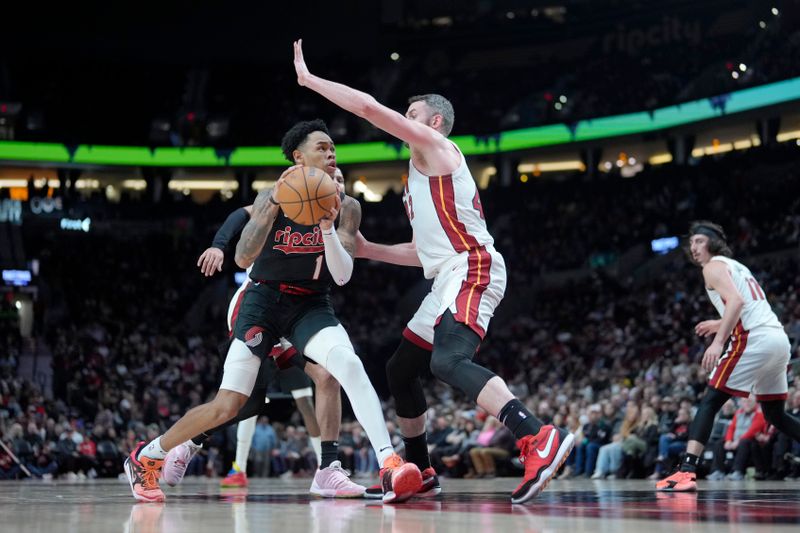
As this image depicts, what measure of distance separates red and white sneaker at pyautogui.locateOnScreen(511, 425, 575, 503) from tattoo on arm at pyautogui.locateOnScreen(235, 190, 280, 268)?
6.40ft

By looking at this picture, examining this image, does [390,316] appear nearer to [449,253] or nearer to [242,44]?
[242,44]

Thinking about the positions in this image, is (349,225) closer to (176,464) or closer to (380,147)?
(176,464)

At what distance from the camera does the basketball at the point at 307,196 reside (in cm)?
534

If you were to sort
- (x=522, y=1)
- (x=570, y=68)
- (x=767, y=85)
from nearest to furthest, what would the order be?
(x=767, y=85)
(x=570, y=68)
(x=522, y=1)

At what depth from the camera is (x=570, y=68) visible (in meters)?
35.3

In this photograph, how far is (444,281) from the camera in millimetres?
5609

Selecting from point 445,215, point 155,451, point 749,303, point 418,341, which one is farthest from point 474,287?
point 749,303

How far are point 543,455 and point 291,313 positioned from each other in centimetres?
185

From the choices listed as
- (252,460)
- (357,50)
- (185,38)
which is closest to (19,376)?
(252,460)

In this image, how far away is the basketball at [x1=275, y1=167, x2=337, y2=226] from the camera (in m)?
5.34

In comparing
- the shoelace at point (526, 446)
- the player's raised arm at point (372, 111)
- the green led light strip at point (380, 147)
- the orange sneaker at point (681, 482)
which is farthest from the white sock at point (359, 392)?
Result: the green led light strip at point (380, 147)

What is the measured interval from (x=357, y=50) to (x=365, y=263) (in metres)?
11.9

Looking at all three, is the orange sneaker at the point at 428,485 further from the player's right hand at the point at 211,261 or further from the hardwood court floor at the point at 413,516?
the player's right hand at the point at 211,261

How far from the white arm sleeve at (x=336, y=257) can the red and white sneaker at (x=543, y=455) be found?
139 cm
